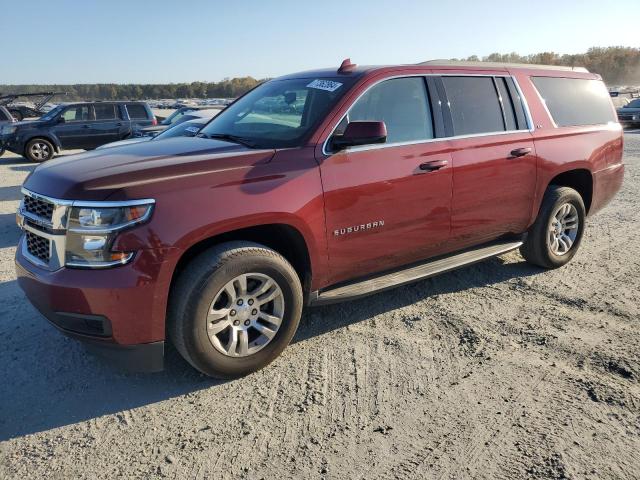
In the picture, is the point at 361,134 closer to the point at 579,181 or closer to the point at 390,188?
the point at 390,188

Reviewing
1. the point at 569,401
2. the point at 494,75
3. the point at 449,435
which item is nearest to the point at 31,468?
the point at 449,435

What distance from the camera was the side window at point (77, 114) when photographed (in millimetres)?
15266

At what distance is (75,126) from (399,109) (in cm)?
1412

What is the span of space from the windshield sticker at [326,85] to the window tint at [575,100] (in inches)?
86.4

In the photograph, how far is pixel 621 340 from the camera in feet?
12.0

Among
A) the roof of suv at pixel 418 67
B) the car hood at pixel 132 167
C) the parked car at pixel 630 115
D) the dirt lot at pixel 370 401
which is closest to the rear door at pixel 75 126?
the dirt lot at pixel 370 401

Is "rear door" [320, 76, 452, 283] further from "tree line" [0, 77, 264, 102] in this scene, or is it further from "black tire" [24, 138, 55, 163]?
"tree line" [0, 77, 264, 102]

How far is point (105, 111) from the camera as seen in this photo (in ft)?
50.7

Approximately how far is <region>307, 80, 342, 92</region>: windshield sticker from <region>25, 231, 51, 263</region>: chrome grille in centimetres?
215

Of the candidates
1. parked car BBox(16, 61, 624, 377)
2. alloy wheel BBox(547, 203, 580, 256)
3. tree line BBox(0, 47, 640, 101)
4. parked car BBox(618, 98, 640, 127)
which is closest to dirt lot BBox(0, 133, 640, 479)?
parked car BBox(16, 61, 624, 377)

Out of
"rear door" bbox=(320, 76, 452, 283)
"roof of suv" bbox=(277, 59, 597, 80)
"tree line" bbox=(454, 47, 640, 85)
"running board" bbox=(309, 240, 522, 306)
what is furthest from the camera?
"tree line" bbox=(454, 47, 640, 85)

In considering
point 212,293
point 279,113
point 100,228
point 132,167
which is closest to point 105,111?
point 279,113

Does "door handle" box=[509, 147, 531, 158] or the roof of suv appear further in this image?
"door handle" box=[509, 147, 531, 158]

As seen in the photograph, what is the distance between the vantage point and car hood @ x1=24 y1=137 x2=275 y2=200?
2789 millimetres
